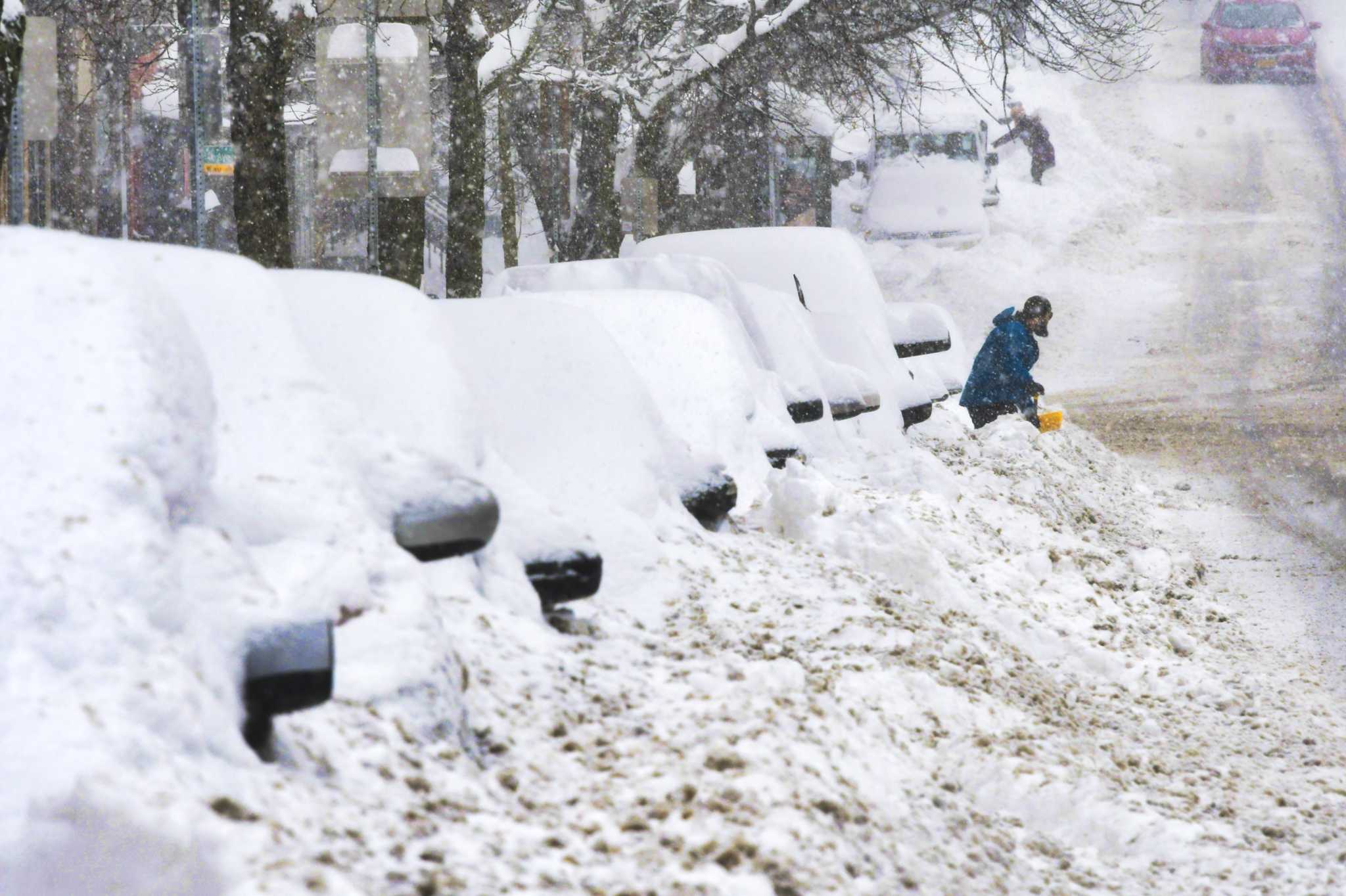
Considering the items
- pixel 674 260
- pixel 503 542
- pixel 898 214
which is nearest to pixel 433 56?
pixel 674 260

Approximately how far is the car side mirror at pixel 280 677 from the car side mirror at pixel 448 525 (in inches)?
25.7

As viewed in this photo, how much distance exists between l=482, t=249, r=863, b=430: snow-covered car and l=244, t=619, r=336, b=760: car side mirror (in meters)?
5.48

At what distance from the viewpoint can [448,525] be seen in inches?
132

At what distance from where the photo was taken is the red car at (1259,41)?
1394 inches

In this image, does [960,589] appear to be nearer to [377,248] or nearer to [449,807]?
[449,807]

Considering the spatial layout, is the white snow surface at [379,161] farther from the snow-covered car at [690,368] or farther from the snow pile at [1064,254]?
the snow pile at [1064,254]

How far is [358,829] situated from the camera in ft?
8.41

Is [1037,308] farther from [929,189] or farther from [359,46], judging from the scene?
[929,189]

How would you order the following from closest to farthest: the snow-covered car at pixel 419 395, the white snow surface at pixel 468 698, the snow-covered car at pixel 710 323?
the white snow surface at pixel 468 698, the snow-covered car at pixel 419 395, the snow-covered car at pixel 710 323

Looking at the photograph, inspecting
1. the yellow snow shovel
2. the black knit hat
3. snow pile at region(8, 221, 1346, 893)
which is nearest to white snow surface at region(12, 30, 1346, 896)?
snow pile at region(8, 221, 1346, 893)

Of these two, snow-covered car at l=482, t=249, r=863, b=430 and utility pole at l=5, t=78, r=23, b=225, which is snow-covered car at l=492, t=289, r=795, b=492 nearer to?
snow-covered car at l=482, t=249, r=863, b=430

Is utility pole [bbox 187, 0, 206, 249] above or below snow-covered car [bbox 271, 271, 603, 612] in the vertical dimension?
above

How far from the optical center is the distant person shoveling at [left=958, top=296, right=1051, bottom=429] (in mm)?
11344

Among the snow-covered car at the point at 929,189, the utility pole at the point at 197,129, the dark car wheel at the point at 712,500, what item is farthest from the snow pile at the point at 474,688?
the snow-covered car at the point at 929,189
